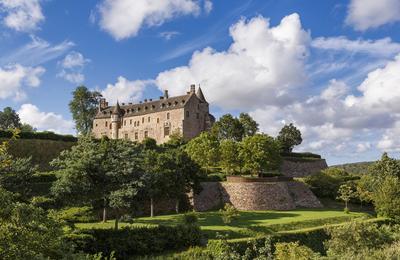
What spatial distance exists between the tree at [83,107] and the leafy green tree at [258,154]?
4272 centimetres

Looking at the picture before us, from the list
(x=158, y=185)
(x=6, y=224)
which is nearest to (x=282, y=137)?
(x=158, y=185)

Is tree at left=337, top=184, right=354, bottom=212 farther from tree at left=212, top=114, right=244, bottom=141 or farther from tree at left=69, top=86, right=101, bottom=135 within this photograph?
tree at left=69, top=86, right=101, bottom=135

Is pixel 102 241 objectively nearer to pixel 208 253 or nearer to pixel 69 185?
pixel 69 185

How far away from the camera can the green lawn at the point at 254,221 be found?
35688 mm

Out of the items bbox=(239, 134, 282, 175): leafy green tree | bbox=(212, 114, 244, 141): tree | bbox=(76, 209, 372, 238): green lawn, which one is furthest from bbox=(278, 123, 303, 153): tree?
bbox=(76, 209, 372, 238): green lawn

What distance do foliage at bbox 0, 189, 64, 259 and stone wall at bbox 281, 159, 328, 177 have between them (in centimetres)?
6141

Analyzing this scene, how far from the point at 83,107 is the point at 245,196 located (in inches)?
2012

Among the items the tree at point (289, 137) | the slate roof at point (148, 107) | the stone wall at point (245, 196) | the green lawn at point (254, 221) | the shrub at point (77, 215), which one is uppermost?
the slate roof at point (148, 107)

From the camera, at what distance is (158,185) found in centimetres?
4150

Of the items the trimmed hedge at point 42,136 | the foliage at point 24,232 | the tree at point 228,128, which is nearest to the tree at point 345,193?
the tree at point 228,128

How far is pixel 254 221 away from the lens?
40781mm

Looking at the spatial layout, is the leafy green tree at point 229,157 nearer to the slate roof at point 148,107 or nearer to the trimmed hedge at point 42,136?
the trimmed hedge at point 42,136

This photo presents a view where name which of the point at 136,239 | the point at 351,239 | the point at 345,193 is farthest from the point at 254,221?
the point at 345,193

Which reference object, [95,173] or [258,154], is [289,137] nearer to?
[258,154]
